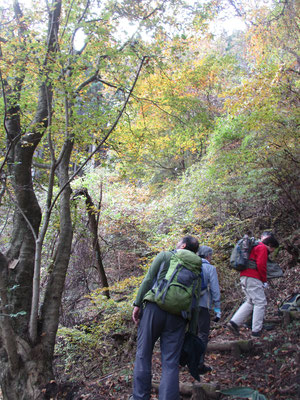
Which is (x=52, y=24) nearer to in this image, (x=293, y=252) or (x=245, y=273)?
(x=245, y=273)

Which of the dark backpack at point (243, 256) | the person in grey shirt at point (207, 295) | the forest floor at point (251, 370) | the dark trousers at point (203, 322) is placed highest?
the dark backpack at point (243, 256)

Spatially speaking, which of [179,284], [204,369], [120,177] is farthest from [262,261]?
[120,177]

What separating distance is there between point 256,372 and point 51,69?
207 inches

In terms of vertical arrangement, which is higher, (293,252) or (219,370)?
(293,252)

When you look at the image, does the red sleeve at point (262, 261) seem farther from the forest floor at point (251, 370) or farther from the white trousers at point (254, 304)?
the forest floor at point (251, 370)

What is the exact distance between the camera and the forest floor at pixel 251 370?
3.36 m

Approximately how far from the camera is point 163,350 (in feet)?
9.78

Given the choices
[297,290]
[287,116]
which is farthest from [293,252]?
[287,116]

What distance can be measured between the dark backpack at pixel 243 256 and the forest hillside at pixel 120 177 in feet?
3.48

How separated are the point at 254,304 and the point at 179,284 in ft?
7.46

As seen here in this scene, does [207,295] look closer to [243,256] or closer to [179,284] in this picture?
[243,256]

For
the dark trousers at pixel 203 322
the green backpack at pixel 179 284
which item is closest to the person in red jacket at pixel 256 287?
the dark trousers at pixel 203 322

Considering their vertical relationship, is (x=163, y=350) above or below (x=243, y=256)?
below

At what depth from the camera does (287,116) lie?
21.9 ft
